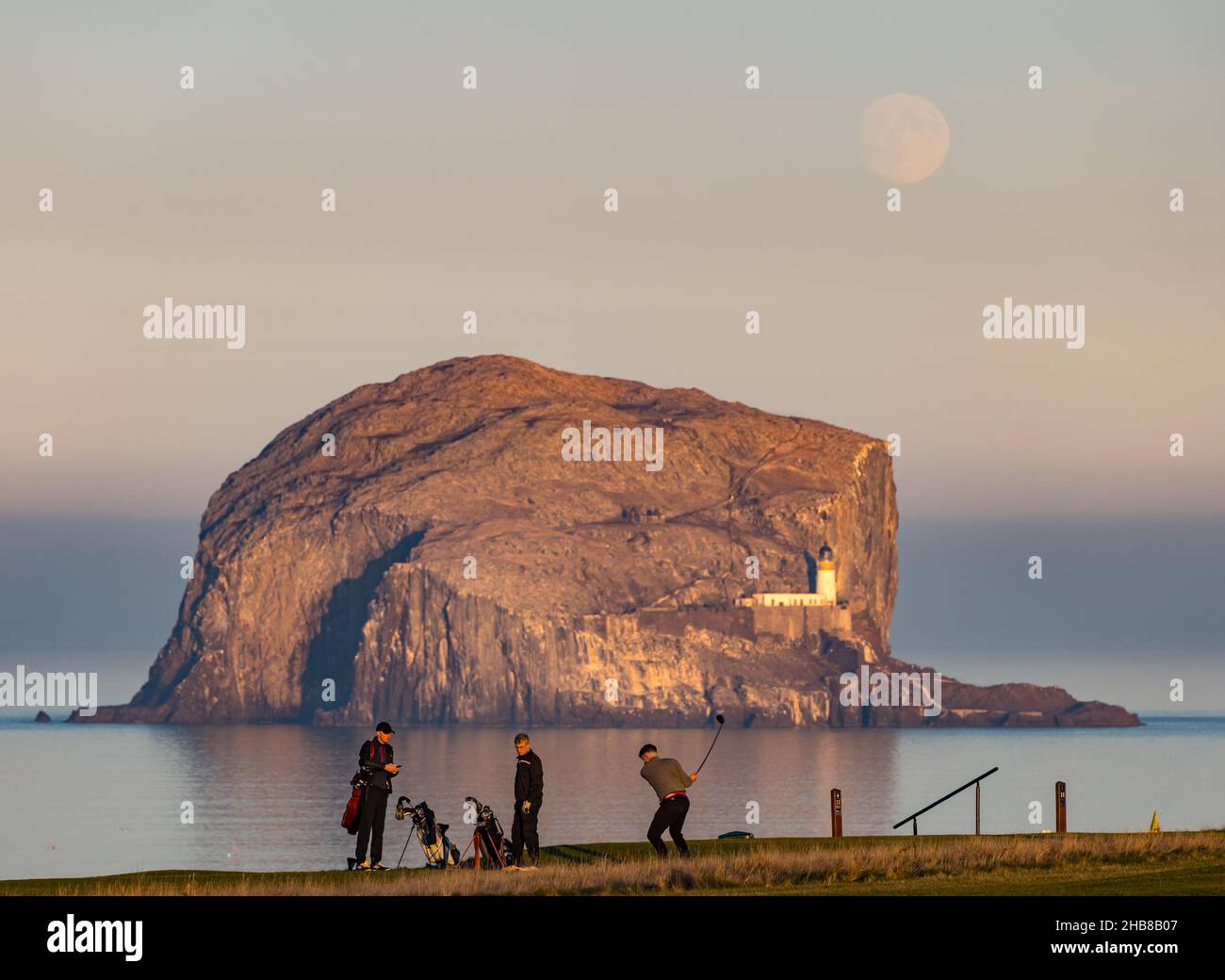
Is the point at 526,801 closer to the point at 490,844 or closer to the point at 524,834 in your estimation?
the point at 524,834

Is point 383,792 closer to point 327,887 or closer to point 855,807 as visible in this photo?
point 327,887

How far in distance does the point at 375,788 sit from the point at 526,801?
2.48 meters

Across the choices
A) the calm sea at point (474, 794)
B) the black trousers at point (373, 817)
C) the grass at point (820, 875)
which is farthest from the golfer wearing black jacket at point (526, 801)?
the calm sea at point (474, 794)

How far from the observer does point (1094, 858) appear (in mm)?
33250

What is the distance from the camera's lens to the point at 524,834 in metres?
35.0

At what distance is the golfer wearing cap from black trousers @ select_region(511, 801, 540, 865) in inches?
82.5

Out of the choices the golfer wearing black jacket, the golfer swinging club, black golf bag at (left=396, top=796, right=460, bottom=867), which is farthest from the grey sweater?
black golf bag at (left=396, top=796, right=460, bottom=867)

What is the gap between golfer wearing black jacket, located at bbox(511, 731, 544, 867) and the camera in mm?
34281

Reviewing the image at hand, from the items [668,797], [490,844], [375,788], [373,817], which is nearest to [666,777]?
[668,797]
